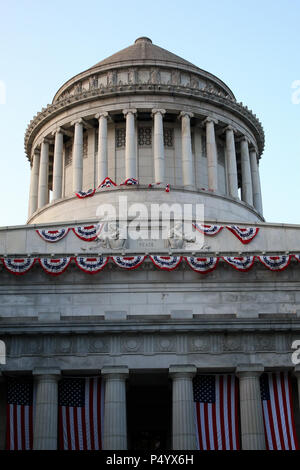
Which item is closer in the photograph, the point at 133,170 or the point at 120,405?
the point at 120,405

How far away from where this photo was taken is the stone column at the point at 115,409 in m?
26.0

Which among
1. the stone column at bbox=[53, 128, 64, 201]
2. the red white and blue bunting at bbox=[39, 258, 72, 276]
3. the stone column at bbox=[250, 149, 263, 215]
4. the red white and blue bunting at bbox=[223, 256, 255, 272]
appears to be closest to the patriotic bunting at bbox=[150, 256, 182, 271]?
the red white and blue bunting at bbox=[223, 256, 255, 272]

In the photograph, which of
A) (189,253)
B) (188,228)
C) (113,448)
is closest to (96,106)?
(188,228)

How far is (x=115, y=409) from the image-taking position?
87.2ft

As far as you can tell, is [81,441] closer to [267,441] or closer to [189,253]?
[267,441]

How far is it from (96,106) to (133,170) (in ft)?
19.5

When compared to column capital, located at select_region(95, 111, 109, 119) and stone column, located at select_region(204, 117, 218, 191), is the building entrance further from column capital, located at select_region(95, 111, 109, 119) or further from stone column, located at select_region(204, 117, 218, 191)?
column capital, located at select_region(95, 111, 109, 119)

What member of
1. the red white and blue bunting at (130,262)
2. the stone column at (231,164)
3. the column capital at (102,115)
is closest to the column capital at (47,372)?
the red white and blue bunting at (130,262)

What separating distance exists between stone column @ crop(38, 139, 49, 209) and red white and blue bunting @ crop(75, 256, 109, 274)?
55.5 feet

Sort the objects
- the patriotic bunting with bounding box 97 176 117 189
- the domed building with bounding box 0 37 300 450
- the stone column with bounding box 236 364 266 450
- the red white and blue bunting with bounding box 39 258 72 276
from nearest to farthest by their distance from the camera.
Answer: the stone column with bounding box 236 364 266 450
the domed building with bounding box 0 37 300 450
the red white and blue bunting with bounding box 39 258 72 276
the patriotic bunting with bounding box 97 176 117 189

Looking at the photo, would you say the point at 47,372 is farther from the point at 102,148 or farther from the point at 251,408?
the point at 102,148

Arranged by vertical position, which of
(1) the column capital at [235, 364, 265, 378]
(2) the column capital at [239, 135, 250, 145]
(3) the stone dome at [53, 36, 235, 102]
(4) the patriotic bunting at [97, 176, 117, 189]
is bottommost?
(1) the column capital at [235, 364, 265, 378]

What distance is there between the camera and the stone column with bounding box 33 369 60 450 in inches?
1023
